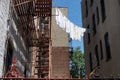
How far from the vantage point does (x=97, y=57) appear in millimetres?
21719

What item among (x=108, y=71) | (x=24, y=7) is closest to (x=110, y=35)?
(x=108, y=71)

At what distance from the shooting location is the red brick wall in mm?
32781

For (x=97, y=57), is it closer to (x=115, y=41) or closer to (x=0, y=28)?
(x=115, y=41)

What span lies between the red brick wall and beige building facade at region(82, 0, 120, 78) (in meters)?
6.58

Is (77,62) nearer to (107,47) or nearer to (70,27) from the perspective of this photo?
(107,47)

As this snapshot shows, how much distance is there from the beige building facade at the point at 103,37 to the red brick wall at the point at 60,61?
6576 millimetres

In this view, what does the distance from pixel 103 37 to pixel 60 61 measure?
14722 millimetres

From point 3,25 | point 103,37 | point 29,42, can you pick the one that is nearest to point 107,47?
point 103,37

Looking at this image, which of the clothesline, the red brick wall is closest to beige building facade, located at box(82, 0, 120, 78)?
the clothesline

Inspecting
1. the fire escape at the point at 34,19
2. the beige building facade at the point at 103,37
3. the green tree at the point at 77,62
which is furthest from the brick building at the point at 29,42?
the green tree at the point at 77,62

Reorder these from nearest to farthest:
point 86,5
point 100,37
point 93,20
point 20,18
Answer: point 20,18, point 100,37, point 93,20, point 86,5

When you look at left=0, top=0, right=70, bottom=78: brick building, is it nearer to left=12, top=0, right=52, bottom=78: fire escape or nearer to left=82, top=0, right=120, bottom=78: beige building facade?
left=12, top=0, right=52, bottom=78: fire escape

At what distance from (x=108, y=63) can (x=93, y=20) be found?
7142 millimetres

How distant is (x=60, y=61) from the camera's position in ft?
110
